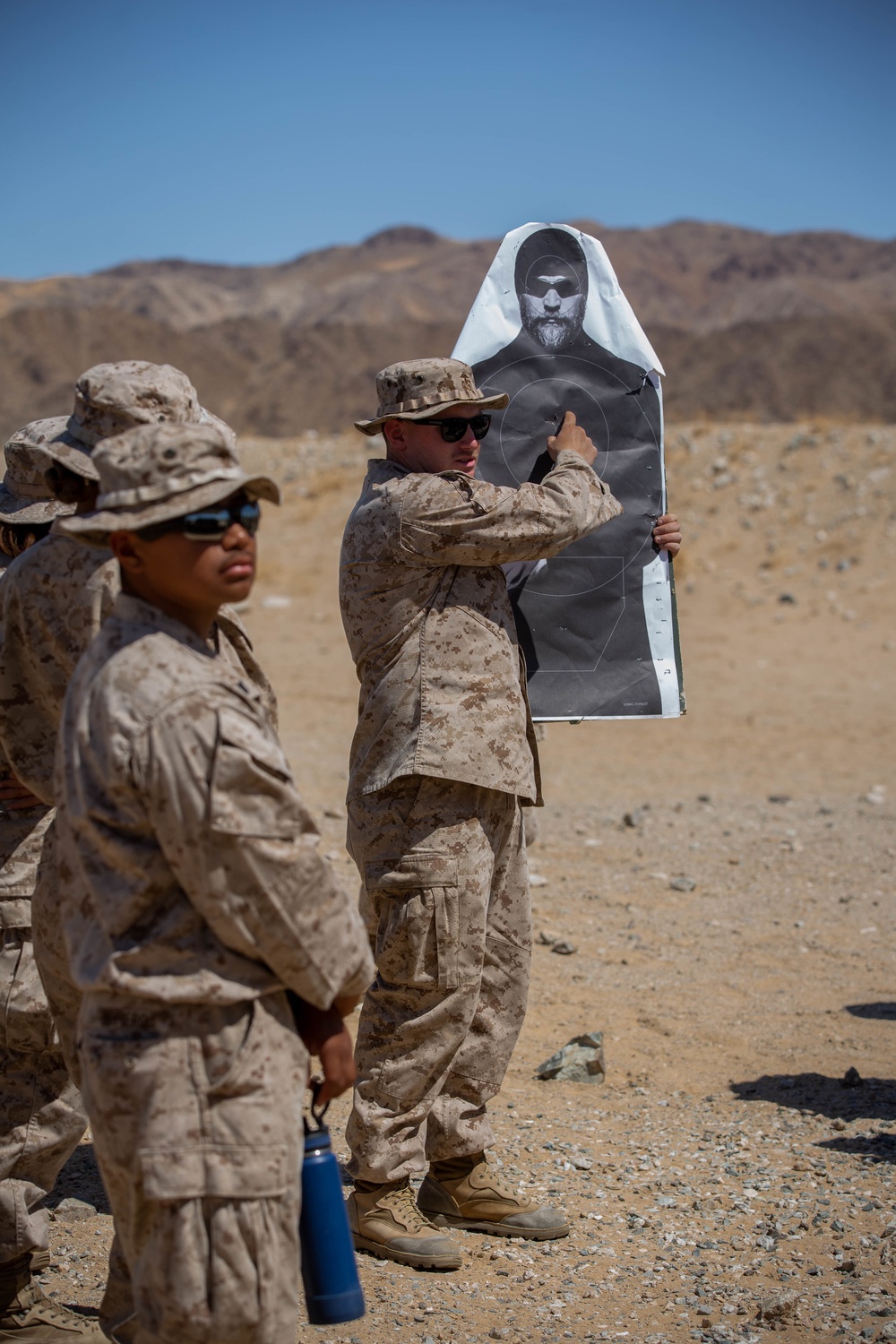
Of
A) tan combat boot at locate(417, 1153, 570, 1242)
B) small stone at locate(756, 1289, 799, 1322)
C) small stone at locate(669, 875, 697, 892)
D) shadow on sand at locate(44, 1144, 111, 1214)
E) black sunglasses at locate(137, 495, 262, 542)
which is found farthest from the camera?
small stone at locate(669, 875, 697, 892)

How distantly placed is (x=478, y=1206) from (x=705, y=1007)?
2431 mm

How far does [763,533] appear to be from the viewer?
58.6ft

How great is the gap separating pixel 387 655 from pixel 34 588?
Result: 967 millimetres

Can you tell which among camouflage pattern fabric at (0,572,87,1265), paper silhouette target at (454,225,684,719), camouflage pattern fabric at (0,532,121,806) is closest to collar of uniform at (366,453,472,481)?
paper silhouette target at (454,225,684,719)

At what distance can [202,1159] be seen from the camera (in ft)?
6.59

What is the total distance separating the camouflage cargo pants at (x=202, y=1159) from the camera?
6.55ft

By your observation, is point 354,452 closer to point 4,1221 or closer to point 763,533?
point 763,533

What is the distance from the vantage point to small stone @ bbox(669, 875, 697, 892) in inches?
300

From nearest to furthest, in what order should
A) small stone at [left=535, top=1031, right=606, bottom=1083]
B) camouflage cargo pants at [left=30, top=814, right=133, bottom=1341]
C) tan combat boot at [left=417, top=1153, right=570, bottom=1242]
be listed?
1. camouflage cargo pants at [left=30, top=814, right=133, bottom=1341]
2. tan combat boot at [left=417, top=1153, right=570, bottom=1242]
3. small stone at [left=535, top=1031, right=606, bottom=1083]

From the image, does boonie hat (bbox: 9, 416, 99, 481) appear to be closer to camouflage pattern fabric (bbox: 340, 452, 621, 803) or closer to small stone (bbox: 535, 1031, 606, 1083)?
camouflage pattern fabric (bbox: 340, 452, 621, 803)

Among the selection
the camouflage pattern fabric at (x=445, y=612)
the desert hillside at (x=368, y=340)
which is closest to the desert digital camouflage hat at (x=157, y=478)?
the camouflage pattern fabric at (x=445, y=612)

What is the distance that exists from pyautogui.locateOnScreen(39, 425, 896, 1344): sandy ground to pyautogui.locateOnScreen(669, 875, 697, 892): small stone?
0.06 feet

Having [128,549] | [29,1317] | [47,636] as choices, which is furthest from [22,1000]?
[128,549]

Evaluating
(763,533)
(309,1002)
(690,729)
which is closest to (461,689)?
(309,1002)
